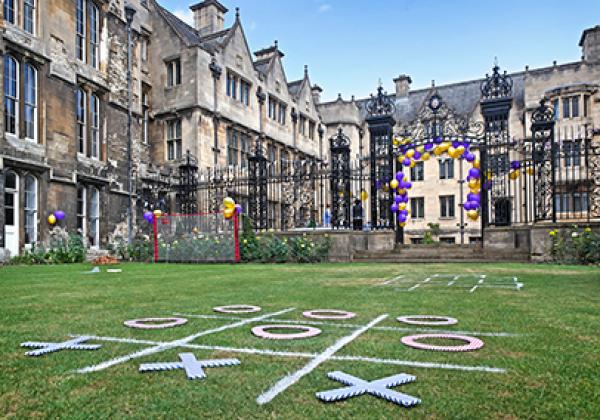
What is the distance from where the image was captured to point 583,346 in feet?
11.5

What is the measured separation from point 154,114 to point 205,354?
2750 cm

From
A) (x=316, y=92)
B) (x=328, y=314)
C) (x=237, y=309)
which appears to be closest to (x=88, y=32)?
(x=237, y=309)

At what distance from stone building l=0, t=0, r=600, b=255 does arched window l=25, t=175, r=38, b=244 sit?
5cm

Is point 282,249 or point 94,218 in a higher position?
point 94,218

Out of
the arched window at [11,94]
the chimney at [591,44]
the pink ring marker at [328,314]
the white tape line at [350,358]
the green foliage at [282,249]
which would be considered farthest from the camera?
the chimney at [591,44]

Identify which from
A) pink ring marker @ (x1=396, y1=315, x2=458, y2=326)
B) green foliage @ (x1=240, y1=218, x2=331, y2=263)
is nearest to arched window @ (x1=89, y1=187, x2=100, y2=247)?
green foliage @ (x1=240, y1=218, x2=331, y2=263)

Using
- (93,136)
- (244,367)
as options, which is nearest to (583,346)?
(244,367)

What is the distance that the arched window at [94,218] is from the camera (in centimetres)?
2136

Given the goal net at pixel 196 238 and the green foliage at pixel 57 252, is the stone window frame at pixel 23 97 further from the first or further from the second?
the goal net at pixel 196 238

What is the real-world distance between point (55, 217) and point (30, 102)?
4336 millimetres

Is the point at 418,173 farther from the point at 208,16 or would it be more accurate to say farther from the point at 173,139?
the point at 173,139

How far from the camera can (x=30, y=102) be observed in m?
18.0

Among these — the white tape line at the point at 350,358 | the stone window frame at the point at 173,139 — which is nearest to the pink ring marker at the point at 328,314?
the white tape line at the point at 350,358

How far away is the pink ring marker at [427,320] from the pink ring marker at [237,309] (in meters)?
1.65
